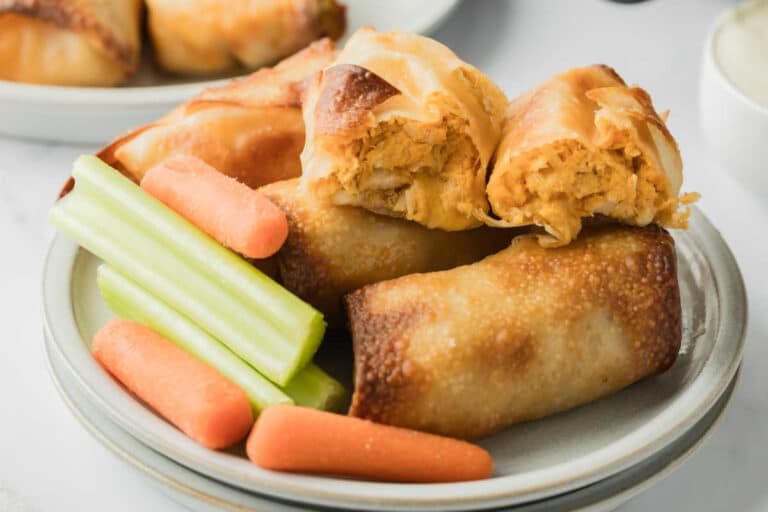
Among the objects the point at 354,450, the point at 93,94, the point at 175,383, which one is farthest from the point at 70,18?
the point at 354,450

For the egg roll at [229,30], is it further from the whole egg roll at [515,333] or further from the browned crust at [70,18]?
the whole egg roll at [515,333]

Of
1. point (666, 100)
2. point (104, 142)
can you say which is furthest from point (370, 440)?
point (666, 100)

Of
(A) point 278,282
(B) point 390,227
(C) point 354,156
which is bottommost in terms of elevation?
(A) point 278,282

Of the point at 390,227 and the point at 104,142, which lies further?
the point at 104,142

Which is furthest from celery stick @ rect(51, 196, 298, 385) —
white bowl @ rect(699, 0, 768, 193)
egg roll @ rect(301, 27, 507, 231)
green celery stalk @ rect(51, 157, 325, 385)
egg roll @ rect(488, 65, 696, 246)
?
white bowl @ rect(699, 0, 768, 193)

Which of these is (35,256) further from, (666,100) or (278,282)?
(666,100)

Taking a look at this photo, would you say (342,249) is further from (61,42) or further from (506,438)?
(61,42)

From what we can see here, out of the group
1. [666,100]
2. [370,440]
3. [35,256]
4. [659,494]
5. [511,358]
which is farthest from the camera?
[666,100]
